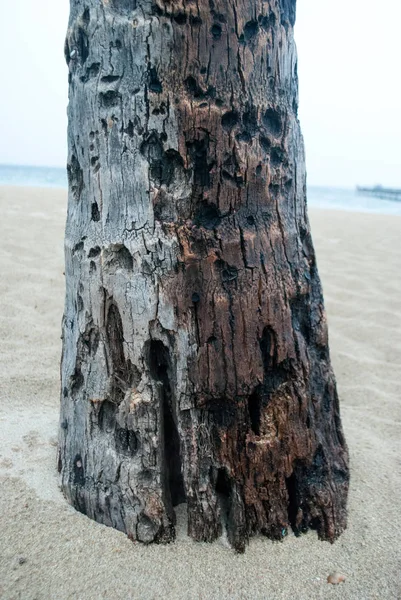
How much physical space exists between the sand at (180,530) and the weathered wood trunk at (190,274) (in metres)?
0.09

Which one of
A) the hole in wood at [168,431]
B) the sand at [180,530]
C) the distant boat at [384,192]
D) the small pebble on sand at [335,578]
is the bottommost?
the small pebble on sand at [335,578]

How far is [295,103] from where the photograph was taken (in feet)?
6.12

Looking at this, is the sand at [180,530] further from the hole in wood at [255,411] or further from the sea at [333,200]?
the sea at [333,200]

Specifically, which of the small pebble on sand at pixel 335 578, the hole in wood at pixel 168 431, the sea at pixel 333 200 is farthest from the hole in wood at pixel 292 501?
the sea at pixel 333 200

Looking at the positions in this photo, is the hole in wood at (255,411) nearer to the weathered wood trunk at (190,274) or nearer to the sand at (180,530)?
the weathered wood trunk at (190,274)

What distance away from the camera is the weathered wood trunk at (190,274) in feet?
5.33

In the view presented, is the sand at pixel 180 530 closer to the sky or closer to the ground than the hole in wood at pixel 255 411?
closer to the ground

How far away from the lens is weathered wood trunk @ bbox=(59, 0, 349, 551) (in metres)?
1.63

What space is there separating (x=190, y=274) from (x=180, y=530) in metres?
0.88

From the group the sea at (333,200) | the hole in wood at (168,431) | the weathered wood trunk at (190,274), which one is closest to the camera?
the weathered wood trunk at (190,274)

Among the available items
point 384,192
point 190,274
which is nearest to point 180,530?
point 190,274

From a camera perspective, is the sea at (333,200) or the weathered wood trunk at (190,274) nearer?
the weathered wood trunk at (190,274)

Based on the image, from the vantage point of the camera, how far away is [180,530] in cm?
184

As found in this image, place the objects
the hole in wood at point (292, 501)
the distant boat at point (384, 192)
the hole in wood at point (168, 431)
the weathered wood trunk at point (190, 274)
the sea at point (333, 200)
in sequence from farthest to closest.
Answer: the distant boat at point (384, 192) → the sea at point (333, 200) → the hole in wood at point (292, 501) → the hole in wood at point (168, 431) → the weathered wood trunk at point (190, 274)
